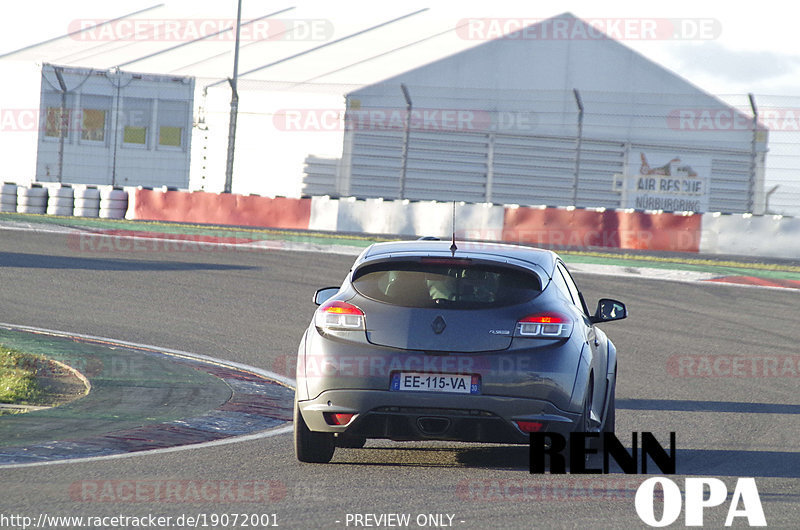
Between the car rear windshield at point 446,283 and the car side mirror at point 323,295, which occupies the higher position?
the car rear windshield at point 446,283

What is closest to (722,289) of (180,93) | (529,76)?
(529,76)

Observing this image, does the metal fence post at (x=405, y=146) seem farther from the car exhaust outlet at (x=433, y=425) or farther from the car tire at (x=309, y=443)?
the car exhaust outlet at (x=433, y=425)

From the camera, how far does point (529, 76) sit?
3381 centimetres

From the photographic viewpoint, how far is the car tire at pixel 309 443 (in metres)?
7.00

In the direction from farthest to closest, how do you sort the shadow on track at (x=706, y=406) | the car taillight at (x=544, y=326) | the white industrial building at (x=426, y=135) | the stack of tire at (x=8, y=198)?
the white industrial building at (x=426, y=135), the stack of tire at (x=8, y=198), the shadow on track at (x=706, y=406), the car taillight at (x=544, y=326)

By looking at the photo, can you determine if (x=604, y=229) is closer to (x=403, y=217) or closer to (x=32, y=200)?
(x=403, y=217)

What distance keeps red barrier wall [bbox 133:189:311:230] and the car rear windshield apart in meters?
19.3

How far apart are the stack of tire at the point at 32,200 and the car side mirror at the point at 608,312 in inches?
860

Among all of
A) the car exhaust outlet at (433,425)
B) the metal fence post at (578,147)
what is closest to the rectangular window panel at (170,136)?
the metal fence post at (578,147)

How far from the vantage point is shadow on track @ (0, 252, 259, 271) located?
680 inches

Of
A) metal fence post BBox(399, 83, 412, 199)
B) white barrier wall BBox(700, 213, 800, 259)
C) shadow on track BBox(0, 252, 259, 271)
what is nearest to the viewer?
shadow on track BBox(0, 252, 259, 271)

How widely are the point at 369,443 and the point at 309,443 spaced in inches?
39.2

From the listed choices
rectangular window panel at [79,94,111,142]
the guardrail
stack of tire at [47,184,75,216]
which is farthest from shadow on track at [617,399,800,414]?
rectangular window panel at [79,94,111,142]

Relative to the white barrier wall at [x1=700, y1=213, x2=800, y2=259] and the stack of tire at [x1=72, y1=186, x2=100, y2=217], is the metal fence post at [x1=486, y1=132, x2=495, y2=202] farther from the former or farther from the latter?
the stack of tire at [x1=72, y1=186, x2=100, y2=217]
